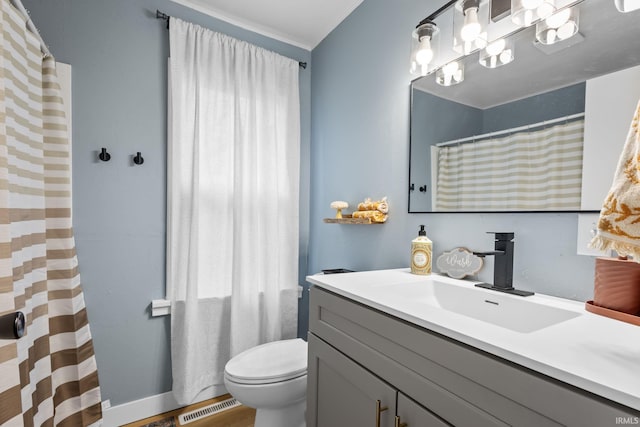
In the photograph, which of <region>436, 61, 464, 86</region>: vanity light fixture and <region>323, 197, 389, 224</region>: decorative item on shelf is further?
<region>323, 197, 389, 224</region>: decorative item on shelf

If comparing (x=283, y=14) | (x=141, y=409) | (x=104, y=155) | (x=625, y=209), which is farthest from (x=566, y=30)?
(x=141, y=409)

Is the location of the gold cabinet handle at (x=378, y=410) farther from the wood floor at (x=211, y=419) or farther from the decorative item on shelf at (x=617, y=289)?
the wood floor at (x=211, y=419)

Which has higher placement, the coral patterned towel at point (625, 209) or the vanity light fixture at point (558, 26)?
the vanity light fixture at point (558, 26)

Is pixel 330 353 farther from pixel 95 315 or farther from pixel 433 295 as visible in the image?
pixel 95 315

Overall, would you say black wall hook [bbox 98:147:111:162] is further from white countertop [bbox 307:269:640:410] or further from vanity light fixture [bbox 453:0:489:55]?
vanity light fixture [bbox 453:0:489:55]

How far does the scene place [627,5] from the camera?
84cm

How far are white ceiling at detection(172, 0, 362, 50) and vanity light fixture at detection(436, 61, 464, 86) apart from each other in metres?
0.88

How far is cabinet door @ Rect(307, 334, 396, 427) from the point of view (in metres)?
0.84

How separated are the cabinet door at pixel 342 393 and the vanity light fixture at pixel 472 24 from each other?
4.09 ft

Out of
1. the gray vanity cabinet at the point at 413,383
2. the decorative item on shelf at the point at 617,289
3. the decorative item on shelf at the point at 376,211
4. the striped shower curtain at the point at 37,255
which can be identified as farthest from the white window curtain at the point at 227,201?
the decorative item on shelf at the point at 617,289

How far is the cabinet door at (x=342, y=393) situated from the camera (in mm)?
840

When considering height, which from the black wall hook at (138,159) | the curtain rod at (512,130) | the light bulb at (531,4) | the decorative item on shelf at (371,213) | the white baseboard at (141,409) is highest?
the light bulb at (531,4)

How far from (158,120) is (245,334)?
1411 mm

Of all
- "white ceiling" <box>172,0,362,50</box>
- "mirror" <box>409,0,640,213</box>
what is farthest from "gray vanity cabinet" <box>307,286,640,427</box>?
"white ceiling" <box>172,0,362,50</box>
